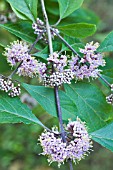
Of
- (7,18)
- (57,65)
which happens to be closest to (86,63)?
(57,65)

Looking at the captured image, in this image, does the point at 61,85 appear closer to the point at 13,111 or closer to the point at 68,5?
the point at 13,111

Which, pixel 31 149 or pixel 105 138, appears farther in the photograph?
pixel 31 149

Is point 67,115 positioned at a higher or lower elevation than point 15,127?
lower

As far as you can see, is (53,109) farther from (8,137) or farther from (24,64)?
(8,137)

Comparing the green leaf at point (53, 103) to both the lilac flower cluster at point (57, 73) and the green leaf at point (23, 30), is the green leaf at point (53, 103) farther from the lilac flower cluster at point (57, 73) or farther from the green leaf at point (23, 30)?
the green leaf at point (23, 30)

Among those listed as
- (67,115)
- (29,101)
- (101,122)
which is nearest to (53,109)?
(67,115)

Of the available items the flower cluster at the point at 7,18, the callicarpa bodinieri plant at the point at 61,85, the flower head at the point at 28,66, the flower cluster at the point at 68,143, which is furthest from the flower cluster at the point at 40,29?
the flower cluster at the point at 7,18

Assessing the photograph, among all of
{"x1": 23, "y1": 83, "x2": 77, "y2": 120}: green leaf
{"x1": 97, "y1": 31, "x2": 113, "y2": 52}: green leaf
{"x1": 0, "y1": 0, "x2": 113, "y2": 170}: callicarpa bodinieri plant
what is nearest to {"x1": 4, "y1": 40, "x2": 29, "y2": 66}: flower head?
{"x1": 0, "y1": 0, "x2": 113, "y2": 170}: callicarpa bodinieri plant
